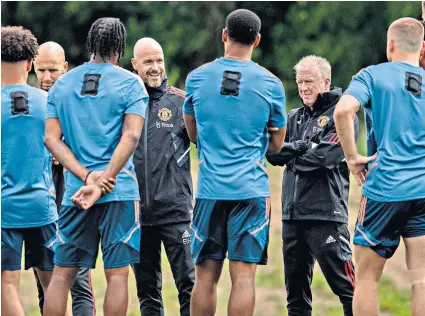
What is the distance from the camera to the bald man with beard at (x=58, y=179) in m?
7.43

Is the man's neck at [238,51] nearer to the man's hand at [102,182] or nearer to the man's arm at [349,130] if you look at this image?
the man's arm at [349,130]

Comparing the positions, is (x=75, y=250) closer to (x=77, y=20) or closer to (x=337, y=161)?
(x=337, y=161)

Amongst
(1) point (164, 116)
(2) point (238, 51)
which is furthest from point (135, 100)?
(1) point (164, 116)

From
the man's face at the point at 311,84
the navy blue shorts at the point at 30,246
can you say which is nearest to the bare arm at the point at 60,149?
the navy blue shorts at the point at 30,246

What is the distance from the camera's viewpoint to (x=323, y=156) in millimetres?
7344

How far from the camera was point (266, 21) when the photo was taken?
27453mm

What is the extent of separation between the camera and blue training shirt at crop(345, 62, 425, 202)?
6562 mm

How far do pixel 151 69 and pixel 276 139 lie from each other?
1.22 m

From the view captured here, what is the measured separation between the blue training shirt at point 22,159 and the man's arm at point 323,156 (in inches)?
69.9

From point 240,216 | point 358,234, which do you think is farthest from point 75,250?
point 358,234

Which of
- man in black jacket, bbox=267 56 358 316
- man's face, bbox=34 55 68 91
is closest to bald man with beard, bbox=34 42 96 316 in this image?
man's face, bbox=34 55 68 91

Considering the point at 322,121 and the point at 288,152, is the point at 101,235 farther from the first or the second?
the point at 322,121

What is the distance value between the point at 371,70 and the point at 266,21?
69.0 feet

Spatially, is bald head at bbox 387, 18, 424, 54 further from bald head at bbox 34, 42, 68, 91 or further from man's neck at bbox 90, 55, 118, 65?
bald head at bbox 34, 42, 68, 91
